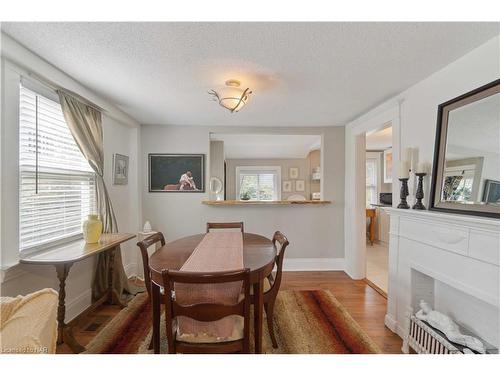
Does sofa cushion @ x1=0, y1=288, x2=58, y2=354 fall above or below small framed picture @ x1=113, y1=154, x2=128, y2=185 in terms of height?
below

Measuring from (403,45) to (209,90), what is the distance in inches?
60.1

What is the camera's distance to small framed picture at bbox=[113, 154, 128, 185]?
9.48ft

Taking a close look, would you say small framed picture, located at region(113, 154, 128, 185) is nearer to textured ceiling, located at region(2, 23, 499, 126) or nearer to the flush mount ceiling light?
textured ceiling, located at region(2, 23, 499, 126)

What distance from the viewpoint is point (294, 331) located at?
2037 millimetres

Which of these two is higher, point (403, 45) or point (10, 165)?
point (403, 45)

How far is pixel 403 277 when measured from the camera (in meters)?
2.01

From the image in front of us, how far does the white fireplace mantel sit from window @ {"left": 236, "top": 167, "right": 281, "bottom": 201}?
4462 millimetres

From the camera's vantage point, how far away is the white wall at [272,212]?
3484 millimetres

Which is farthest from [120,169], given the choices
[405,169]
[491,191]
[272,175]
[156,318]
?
[272,175]

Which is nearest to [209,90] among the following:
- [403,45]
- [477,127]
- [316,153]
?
[403,45]

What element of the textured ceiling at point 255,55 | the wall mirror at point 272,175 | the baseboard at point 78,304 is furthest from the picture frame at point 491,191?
the wall mirror at point 272,175

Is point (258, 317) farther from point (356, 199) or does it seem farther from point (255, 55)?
point (356, 199)

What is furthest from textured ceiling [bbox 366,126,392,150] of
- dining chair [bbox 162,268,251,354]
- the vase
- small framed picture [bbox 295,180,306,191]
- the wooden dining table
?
the vase

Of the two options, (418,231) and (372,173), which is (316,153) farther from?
(418,231)
